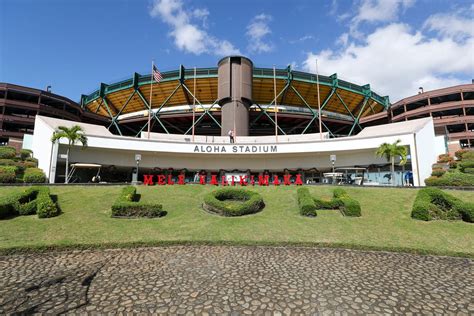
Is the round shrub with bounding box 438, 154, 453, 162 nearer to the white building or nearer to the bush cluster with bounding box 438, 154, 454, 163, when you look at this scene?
the bush cluster with bounding box 438, 154, 454, 163

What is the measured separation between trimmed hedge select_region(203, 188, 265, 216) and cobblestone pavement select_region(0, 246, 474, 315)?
5281mm

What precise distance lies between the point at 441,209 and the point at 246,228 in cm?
1238

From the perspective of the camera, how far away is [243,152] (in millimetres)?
35594

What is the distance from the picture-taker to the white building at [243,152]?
30438 mm

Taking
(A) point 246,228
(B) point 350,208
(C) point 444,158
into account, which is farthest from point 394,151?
(A) point 246,228

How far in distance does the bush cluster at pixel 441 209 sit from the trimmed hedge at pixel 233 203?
392 inches

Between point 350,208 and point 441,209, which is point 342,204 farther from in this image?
point 441,209

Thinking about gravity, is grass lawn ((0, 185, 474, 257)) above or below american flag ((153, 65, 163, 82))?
below

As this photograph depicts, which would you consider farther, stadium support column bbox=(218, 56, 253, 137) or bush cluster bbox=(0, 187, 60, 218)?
stadium support column bbox=(218, 56, 253, 137)

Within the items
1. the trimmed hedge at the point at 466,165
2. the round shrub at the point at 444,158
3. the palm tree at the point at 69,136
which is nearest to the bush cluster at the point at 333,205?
the trimmed hedge at the point at 466,165

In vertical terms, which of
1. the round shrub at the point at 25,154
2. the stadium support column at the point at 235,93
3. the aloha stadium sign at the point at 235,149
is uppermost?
the stadium support column at the point at 235,93

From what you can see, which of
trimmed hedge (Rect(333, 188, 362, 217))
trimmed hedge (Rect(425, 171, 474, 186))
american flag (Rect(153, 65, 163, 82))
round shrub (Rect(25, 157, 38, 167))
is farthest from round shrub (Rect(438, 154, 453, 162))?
round shrub (Rect(25, 157, 38, 167))

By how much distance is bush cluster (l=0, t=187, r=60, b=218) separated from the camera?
15.0m

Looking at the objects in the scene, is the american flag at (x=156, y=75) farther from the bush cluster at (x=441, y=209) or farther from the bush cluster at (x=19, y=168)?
the bush cluster at (x=441, y=209)
